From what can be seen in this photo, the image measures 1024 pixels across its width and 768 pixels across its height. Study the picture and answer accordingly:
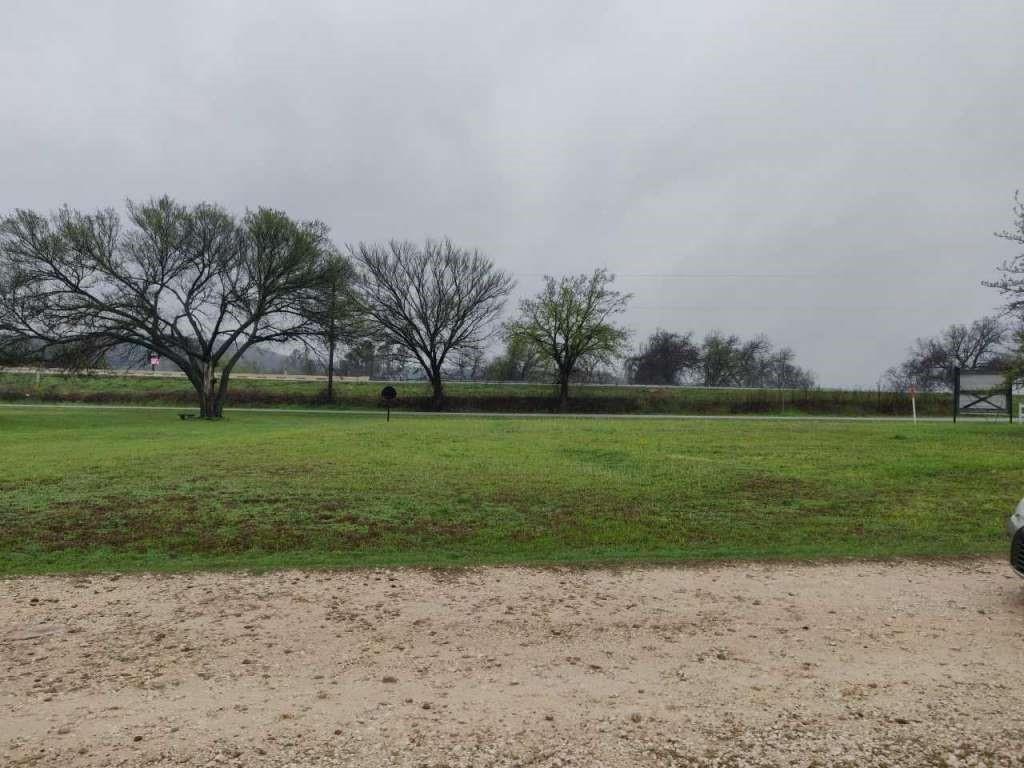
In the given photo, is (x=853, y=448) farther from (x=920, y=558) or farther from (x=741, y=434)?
(x=920, y=558)

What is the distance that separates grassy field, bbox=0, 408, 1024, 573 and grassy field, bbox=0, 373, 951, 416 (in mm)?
36178

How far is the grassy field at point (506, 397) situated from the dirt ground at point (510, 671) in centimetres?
4699

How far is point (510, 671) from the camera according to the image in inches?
171

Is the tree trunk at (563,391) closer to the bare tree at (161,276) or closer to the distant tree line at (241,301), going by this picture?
the distant tree line at (241,301)

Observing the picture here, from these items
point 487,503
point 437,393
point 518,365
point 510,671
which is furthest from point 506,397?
point 510,671

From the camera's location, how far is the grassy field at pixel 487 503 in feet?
26.2

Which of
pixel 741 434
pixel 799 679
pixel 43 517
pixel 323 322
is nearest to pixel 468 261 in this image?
pixel 323 322

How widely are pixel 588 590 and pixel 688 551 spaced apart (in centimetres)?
214

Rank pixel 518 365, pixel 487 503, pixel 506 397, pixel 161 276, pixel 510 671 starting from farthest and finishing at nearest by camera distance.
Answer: pixel 518 365
pixel 506 397
pixel 161 276
pixel 487 503
pixel 510 671

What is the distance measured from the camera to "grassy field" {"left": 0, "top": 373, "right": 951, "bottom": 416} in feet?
175

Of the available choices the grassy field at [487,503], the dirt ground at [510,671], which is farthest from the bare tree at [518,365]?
the dirt ground at [510,671]

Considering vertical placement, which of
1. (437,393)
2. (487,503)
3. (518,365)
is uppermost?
(518,365)

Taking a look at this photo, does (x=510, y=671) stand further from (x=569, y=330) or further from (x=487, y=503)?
(x=569, y=330)

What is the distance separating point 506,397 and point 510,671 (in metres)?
53.0
